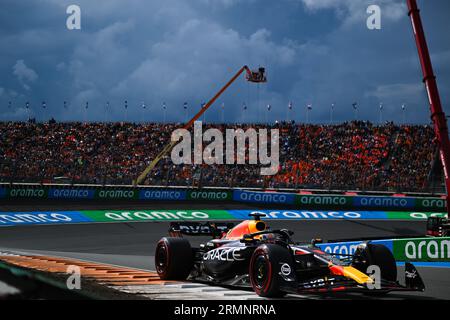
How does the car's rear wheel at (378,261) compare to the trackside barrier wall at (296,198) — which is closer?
the car's rear wheel at (378,261)

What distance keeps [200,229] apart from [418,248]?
18.6ft

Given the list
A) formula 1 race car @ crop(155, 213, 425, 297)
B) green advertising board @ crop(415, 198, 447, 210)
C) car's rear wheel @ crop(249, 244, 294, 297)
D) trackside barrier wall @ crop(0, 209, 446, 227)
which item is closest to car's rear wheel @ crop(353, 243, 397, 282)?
formula 1 race car @ crop(155, 213, 425, 297)

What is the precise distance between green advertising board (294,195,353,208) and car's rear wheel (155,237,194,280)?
18579mm

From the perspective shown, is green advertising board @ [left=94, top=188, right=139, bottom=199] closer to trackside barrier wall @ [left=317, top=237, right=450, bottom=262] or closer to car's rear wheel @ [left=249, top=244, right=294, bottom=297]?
trackside barrier wall @ [left=317, top=237, right=450, bottom=262]

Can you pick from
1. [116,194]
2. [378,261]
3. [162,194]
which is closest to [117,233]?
[116,194]

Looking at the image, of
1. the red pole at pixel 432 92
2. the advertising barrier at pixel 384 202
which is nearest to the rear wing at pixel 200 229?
the red pole at pixel 432 92

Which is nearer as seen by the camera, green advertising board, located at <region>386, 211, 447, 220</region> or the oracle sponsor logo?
the oracle sponsor logo

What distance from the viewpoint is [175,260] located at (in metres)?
10.4

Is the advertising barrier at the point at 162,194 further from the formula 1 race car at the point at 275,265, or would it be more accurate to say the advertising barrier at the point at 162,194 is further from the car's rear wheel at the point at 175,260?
the car's rear wheel at the point at 175,260

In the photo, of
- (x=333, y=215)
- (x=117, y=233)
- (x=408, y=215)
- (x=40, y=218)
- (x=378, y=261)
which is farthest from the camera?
(x=408, y=215)

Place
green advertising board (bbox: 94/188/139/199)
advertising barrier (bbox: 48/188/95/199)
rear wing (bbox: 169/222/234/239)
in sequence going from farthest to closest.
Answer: green advertising board (bbox: 94/188/139/199) → advertising barrier (bbox: 48/188/95/199) → rear wing (bbox: 169/222/234/239)

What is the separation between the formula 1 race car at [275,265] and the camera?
7.70 metres

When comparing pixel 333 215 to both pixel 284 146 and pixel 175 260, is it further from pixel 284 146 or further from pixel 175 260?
pixel 284 146

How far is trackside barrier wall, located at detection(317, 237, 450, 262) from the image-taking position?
13.8 metres
